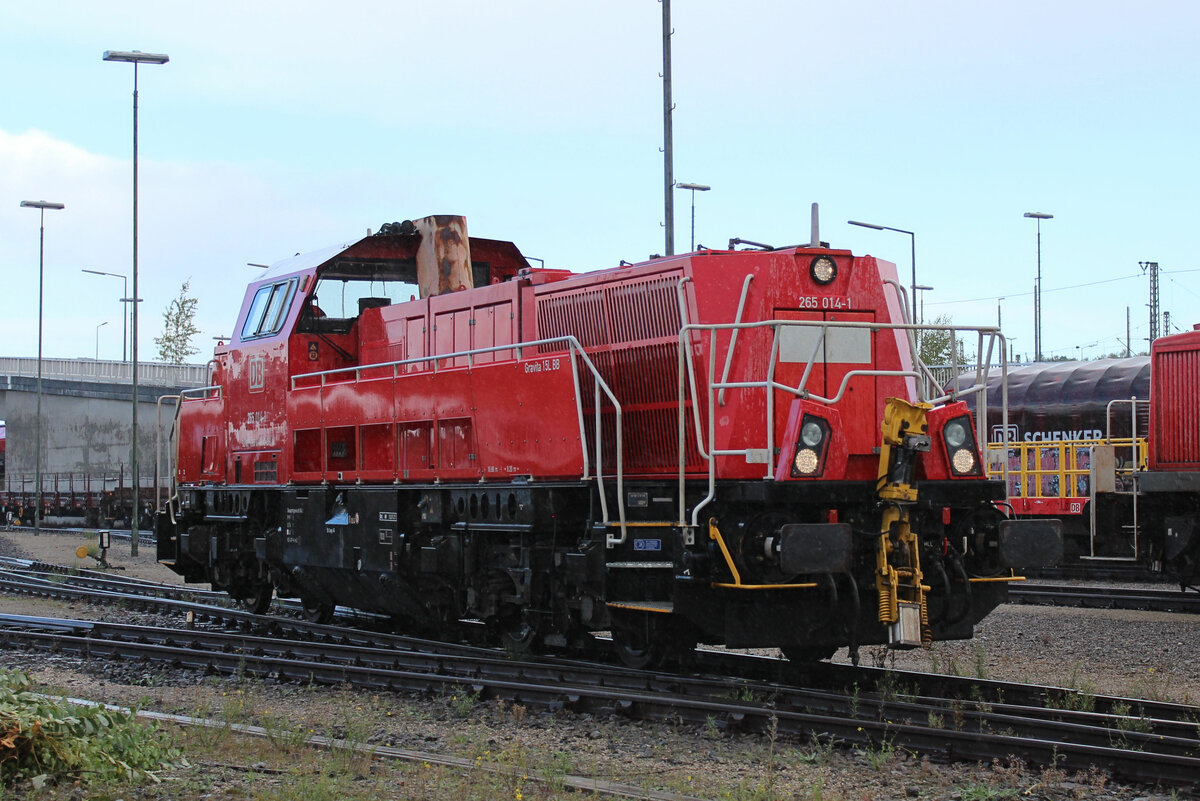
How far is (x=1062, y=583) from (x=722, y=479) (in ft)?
44.5

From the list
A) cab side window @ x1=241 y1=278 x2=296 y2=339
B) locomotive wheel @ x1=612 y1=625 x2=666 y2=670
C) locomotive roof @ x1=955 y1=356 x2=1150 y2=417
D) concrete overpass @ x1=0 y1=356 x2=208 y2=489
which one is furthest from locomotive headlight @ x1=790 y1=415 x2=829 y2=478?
concrete overpass @ x1=0 y1=356 x2=208 y2=489

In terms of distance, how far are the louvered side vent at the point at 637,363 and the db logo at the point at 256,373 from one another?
15.6 feet

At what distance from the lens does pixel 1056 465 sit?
68.3 ft

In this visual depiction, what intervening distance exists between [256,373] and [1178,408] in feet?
37.3

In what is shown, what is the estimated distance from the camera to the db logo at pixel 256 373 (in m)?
13.9

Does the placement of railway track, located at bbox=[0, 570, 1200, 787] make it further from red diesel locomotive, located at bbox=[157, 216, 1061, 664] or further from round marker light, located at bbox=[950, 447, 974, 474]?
round marker light, located at bbox=[950, 447, 974, 474]

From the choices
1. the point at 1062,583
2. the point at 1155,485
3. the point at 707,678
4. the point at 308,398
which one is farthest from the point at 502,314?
the point at 1062,583

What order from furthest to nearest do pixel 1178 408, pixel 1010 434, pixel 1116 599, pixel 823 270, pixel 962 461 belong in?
pixel 1010 434 < pixel 1116 599 < pixel 1178 408 < pixel 823 270 < pixel 962 461

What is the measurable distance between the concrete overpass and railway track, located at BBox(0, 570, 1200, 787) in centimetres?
4214

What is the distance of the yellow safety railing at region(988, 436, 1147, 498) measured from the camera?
64.5ft

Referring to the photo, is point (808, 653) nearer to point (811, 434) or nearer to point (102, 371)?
point (811, 434)

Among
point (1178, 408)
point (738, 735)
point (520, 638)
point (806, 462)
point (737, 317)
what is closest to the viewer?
point (738, 735)

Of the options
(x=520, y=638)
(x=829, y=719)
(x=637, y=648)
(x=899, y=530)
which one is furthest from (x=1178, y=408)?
(x=829, y=719)

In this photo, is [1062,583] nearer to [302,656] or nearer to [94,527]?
[302,656]
